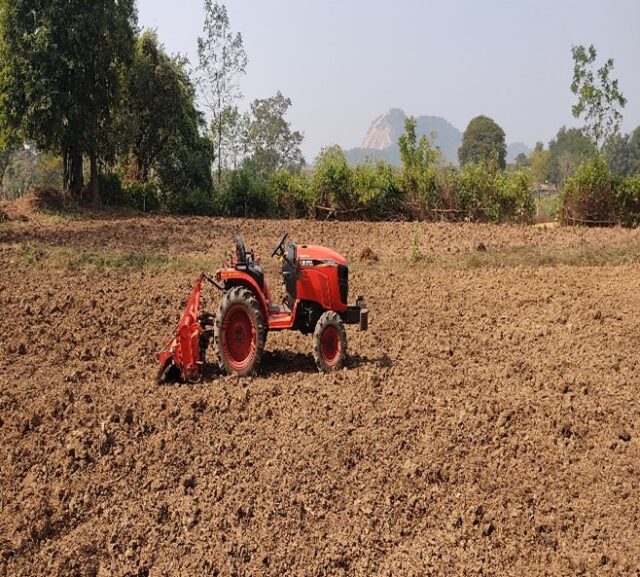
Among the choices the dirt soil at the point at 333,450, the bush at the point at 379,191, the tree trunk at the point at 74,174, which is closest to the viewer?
the dirt soil at the point at 333,450

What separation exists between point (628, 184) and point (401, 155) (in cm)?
724

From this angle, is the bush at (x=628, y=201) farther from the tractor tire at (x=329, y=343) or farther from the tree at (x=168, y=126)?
the tractor tire at (x=329, y=343)

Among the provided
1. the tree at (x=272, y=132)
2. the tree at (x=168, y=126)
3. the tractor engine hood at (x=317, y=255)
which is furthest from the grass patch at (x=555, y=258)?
the tree at (x=272, y=132)

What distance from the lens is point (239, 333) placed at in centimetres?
635

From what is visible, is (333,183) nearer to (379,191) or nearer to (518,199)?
(379,191)

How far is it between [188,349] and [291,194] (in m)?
17.9

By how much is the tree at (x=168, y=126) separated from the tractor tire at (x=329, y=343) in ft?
61.9

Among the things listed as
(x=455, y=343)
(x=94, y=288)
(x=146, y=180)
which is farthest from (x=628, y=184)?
(x=146, y=180)

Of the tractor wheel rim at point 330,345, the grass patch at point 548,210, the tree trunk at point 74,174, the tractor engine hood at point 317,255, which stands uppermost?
the tree trunk at point 74,174

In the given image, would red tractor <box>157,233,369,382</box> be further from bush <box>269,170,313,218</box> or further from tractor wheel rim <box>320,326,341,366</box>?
bush <box>269,170,313,218</box>

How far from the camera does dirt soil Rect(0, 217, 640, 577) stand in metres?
4.07

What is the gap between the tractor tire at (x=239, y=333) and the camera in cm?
618

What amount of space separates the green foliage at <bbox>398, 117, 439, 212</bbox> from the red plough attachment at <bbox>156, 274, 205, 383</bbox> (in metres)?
16.8

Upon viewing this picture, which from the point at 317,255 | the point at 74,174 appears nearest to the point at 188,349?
the point at 317,255
